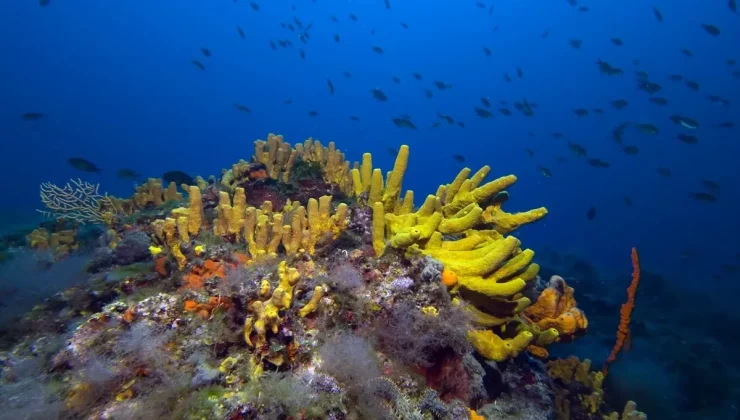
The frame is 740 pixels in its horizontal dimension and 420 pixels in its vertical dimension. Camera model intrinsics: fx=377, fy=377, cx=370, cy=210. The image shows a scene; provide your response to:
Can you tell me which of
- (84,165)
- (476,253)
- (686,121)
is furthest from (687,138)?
(84,165)

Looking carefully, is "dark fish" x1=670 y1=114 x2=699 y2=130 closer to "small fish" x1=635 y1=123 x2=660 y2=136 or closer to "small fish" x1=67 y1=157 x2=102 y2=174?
"small fish" x1=635 y1=123 x2=660 y2=136

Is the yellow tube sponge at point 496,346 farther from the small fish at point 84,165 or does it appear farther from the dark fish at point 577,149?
the dark fish at point 577,149

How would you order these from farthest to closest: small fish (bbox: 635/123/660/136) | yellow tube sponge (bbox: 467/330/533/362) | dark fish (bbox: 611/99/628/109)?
dark fish (bbox: 611/99/628/109) → small fish (bbox: 635/123/660/136) → yellow tube sponge (bbox: 467/330/533/362)

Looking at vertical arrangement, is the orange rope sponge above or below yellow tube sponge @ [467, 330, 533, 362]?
above

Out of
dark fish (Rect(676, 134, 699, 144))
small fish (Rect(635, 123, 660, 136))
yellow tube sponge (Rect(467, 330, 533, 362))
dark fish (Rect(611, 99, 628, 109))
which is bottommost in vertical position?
yellow tube sponge (Rect(467, 330, 533, 362))

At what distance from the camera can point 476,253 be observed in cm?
327

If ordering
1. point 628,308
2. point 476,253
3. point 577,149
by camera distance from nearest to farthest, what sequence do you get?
point 476,253 < point 628,308 < point 577,149

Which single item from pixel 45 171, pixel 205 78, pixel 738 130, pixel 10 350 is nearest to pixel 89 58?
pixel 205 78

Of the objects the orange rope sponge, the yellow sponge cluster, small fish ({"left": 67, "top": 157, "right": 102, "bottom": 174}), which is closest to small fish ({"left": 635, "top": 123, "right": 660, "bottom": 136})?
the orange rope sponge

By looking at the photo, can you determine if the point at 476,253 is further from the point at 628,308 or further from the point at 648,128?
the point at 648,128

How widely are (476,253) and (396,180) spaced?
3.88ft

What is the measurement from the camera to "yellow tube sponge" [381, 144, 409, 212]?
12.9 ft

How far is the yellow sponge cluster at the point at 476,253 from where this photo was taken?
9.99 ft

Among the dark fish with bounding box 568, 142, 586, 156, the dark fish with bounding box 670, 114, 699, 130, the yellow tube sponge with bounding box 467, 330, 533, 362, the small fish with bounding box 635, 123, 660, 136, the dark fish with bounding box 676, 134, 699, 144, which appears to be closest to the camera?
the yellow tube sponge with bounding box 467, 330, 533, 362
